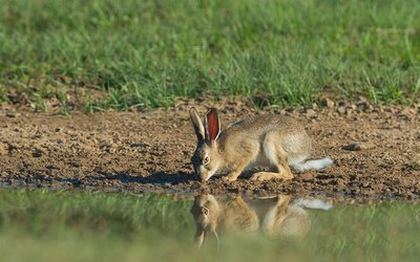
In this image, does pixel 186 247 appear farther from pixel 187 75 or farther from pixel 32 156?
pixel 187 75

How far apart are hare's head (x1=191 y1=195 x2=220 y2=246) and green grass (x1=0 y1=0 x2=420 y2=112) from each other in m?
2.07

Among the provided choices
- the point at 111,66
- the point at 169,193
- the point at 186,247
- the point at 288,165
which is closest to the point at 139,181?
the point at 169,193

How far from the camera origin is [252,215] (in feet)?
24.8

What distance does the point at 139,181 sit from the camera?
834 cm

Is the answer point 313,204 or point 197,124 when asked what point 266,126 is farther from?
point 313,204

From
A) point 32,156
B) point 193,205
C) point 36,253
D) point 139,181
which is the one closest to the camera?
point 36,253

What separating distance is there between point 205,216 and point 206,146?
776 millimetres

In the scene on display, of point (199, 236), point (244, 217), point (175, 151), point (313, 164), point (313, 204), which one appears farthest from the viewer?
point (175, 151)

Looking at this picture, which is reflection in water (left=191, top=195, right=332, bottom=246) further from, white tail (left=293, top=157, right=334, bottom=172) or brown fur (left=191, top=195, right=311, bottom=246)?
white tail (left=293, top=157, right=334, bottom=172)

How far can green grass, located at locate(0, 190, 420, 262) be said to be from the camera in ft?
21.8

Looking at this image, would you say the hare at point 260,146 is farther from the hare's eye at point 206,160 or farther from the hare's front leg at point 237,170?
the hare's eye at point 206,160

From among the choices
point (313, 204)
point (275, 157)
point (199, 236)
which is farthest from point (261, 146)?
point (199, 236)

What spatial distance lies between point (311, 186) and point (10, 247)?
214 cm

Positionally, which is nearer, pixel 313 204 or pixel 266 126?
pixel 313 204
